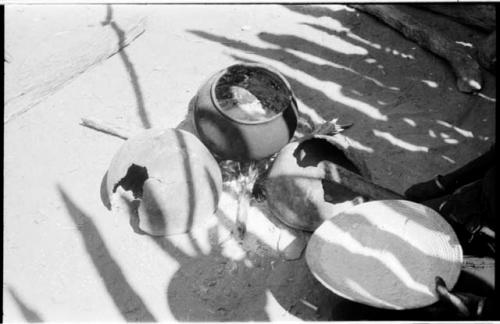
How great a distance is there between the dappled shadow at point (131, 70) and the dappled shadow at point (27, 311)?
7.22 feet

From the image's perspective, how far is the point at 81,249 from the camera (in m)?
4.95

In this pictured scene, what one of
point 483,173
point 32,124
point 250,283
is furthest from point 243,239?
point 32,124

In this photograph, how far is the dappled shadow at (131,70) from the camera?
242 inches

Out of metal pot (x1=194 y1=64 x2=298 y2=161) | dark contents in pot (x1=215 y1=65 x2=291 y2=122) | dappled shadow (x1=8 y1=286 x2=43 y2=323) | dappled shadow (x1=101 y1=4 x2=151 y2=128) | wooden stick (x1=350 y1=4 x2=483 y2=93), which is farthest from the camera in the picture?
wooden stick (x1=350 y1=4 x2=483 y2=93)

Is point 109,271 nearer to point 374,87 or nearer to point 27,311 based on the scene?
point 27,311

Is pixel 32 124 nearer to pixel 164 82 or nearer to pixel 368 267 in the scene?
pixel 164 82

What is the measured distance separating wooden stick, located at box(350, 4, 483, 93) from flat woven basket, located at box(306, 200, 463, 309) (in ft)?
9.02

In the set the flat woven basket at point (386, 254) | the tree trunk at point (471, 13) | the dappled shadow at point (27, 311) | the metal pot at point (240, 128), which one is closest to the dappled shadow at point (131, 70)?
the metal pot at point (240, 128)

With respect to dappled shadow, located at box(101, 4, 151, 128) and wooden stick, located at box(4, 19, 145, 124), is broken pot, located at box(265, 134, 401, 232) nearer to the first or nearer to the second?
dappled shadow, located at box(101, 4, 151, 128)

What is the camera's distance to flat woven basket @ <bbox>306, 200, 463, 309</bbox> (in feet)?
12.6

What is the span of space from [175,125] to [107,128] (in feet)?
2.32

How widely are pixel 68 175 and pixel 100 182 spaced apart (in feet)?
1.19

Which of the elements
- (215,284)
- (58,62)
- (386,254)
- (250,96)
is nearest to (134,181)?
(215,284)

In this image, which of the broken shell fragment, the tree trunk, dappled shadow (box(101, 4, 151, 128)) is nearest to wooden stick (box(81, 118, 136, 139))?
dappled shadow (box(101, 4, 151, 128))
